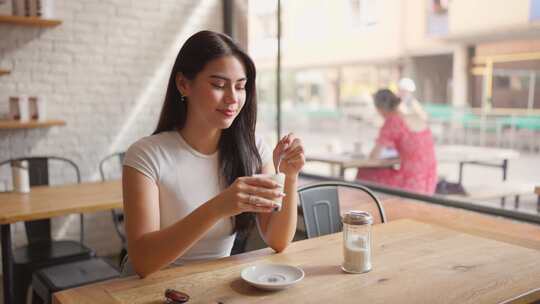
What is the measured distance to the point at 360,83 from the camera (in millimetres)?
3492

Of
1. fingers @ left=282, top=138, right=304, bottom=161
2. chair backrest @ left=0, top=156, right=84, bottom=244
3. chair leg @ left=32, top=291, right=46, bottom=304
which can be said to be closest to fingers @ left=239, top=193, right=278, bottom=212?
fingers @ left=282, top=138, right=304, bottom=161

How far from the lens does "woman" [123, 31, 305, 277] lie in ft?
4.15

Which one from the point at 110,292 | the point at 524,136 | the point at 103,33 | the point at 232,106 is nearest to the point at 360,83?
the point at 524,136

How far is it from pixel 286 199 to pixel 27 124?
7.53 feet

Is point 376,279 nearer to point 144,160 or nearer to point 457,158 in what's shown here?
point 144,160

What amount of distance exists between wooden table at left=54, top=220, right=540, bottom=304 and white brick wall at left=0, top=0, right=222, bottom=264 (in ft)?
8.19

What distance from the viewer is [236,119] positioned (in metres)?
1.66

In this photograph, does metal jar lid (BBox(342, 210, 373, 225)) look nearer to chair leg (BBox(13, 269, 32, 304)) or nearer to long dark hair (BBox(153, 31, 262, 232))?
long dark hair (BBox(153, 31, 262, 232))

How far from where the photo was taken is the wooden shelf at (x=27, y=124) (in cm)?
308

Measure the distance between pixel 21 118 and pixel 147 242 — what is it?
231 centimetres

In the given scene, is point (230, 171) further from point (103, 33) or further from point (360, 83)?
point (103, 33)

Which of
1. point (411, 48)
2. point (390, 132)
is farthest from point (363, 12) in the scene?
point (390, 132)

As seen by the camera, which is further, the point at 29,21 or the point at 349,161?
the point at 349,161

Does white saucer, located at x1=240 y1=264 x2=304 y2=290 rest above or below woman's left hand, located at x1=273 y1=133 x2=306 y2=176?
below
